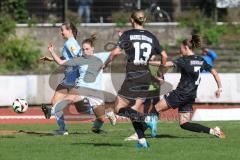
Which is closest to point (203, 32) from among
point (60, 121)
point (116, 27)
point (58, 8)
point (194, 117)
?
point (116, 27)

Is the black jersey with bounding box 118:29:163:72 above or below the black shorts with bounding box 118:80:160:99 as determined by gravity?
above

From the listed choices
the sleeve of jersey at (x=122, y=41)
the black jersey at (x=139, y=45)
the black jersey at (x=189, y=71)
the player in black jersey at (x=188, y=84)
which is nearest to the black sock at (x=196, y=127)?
the player in black jersey at (x=188, y=84)

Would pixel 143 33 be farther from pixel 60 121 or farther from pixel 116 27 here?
pixel 116 27

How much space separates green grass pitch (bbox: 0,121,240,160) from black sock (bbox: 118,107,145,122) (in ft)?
1.55

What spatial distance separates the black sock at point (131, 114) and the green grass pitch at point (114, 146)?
1.55 ft

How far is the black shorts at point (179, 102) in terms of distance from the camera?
13.6 meters

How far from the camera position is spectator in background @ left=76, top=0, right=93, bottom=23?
94.9 ft

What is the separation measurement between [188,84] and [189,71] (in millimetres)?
252

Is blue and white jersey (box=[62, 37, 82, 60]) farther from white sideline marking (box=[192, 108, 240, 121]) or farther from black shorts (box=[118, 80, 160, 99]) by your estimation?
white sideline marking (box=[192, 108, 240, 121])

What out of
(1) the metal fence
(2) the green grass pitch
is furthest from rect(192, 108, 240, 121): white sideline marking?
(1) the metal fence

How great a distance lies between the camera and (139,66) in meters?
12.5

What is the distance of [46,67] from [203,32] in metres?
5.93

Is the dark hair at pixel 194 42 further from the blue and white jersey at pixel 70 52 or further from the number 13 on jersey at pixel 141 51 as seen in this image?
the blue and white jersey at pixel 70 52

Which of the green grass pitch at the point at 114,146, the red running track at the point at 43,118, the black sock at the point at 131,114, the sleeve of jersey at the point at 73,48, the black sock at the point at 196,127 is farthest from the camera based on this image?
the red running track at the point at 43,118
